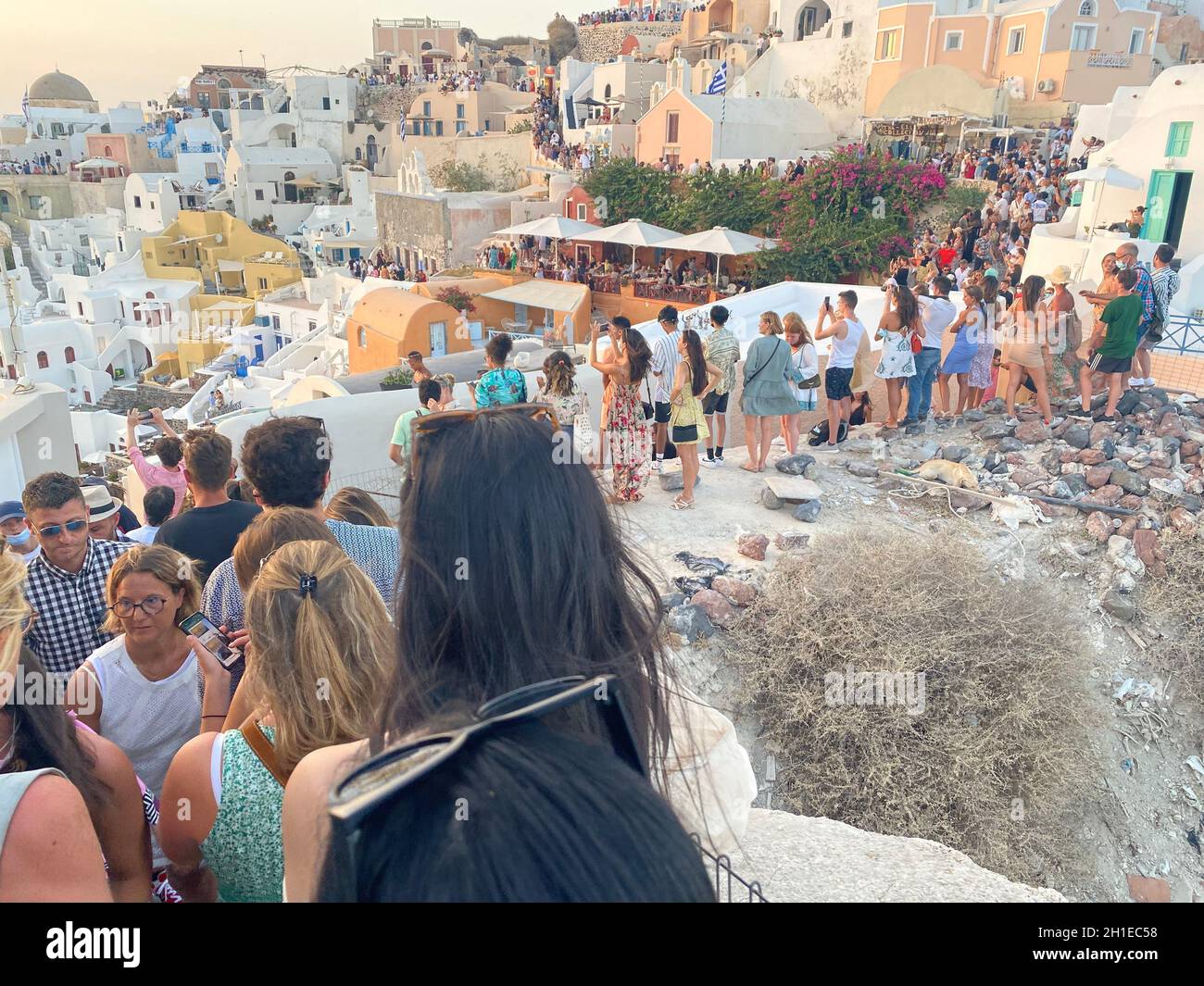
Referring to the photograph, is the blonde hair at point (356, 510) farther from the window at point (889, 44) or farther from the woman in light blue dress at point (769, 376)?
the window at point (889, 44)

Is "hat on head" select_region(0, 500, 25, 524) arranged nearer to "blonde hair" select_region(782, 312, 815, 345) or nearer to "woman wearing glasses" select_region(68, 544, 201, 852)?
"woman wearing glasses" select_region(68, 544, 201, 852)

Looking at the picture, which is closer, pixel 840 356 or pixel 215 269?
pixel 840 356

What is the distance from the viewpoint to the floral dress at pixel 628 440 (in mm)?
6441

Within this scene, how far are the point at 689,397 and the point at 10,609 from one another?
541cm

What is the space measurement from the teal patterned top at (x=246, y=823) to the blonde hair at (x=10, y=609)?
1.65ft

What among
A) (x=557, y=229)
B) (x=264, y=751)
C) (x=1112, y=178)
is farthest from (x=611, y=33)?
(x=264, y=751)

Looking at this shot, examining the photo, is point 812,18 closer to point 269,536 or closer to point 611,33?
point 611,33

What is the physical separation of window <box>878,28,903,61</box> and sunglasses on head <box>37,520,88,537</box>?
110 feet

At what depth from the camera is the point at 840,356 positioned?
318 inches

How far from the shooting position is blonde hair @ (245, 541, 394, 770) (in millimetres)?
2000

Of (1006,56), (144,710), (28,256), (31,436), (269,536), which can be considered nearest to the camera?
(144,710)
